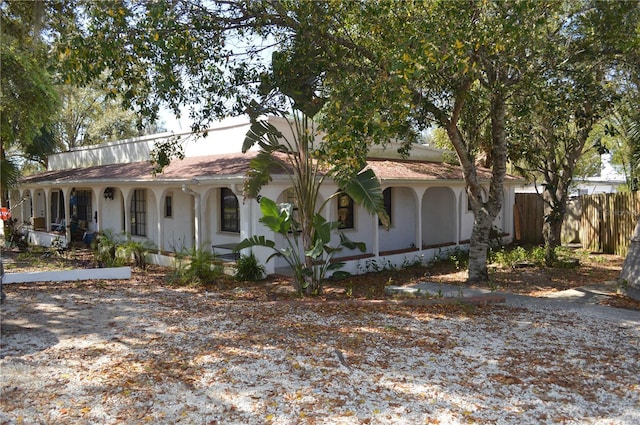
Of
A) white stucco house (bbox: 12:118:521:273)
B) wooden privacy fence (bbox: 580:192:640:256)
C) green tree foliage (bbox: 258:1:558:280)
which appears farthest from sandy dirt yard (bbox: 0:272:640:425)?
wooden privacy fence (bbox: 580:192:640:256)

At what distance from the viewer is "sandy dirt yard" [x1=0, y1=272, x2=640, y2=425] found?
448 centimetres

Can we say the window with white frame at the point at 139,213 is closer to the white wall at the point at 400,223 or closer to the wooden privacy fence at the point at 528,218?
the white wall at the point at 400,223

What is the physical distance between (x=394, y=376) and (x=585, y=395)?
72.0 inches

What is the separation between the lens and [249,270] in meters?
11.9

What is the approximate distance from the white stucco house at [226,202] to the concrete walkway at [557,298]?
3.68m

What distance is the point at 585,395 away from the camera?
4.93 m

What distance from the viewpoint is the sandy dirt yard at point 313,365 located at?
14.7 feet

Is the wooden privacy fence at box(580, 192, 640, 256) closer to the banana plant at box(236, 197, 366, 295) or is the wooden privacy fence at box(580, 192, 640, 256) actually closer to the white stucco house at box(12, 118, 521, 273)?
the white stucco house at box(12, 118, 521, 273)

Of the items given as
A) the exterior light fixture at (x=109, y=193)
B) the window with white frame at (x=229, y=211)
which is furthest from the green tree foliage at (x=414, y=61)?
the exterior light fixture at (x=109, y=193)

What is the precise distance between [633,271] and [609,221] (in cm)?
827

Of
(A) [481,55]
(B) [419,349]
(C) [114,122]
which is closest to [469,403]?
(B) [419,349]

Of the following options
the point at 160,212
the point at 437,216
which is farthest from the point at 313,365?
the point at 437,216

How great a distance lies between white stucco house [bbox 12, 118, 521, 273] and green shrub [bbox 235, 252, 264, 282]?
0.41 metres

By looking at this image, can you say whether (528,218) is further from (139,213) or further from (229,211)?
(139,213)
